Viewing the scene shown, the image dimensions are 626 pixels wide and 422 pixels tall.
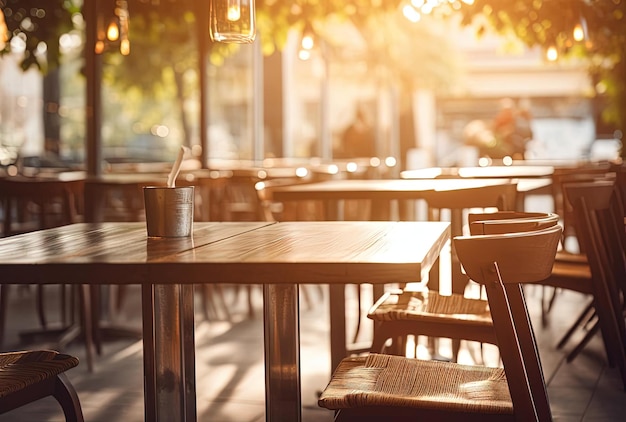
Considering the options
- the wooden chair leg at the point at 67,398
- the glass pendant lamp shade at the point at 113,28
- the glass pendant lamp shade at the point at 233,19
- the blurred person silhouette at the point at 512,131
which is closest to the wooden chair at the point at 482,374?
the wooden chair leg at the point at 67,398

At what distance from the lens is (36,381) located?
2111mm

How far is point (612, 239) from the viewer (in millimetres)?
3967

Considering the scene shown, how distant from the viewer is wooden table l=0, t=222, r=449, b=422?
1724mm

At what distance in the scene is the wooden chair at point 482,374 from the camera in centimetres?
163

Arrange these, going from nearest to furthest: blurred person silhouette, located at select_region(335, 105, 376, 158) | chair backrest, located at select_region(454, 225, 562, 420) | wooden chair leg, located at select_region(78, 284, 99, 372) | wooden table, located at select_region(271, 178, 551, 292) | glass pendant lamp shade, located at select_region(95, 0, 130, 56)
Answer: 1. chair backrest, located at select_region(454, 225, 562, 420)
2. wooden table, located at select_region(271, 178, 551, 292)
3. wooden chair leg, located at select_region(78, 284, 99, 372)
4. glass pendant lamp shade, located at select_region(95, 0, 130, 56)
5. blurred person silhouette, located at select_region(335, 105, 376, 158)

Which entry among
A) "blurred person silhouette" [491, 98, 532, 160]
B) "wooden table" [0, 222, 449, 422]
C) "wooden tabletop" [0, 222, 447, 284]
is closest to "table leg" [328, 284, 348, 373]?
"wooden table" [0, 222, 449, 422]

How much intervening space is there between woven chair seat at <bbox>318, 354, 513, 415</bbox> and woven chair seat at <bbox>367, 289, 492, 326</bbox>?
1.54 feet

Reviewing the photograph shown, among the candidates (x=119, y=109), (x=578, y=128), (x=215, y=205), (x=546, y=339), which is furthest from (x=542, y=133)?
(x=546, y=339)

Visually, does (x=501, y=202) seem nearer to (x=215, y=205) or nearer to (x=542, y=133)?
(x=215, y=205)

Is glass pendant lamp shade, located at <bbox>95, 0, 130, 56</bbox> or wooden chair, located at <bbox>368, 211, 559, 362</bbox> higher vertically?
glass pendant lamp shade, located at <bbox>95, 0, 130, 56</bbox>

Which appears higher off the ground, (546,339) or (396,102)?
(396,102)

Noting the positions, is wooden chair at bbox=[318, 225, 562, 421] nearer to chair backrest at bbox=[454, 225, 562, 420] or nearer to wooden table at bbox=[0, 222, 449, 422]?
chair backrest at bbox=[454, 225, 562, 420]

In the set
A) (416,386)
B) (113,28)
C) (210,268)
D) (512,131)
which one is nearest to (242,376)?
(113,28)

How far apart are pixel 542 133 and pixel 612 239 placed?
51.8 feet
